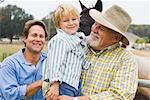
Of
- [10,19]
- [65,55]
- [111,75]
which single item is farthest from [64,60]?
[10,19]

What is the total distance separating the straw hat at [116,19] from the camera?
1832 millimetres

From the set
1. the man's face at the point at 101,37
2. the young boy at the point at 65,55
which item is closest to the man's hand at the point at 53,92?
the young boy at the point at 65,55

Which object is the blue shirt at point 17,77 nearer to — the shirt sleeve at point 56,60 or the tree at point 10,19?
the shirt sleeve at point 56,60

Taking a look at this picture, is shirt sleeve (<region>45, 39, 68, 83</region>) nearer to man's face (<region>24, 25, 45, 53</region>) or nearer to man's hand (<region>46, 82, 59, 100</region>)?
man's hand (<region>46, 82, 59, 100</region>)

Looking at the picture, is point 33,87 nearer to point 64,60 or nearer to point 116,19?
point 64,60

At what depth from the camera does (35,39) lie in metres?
2.40

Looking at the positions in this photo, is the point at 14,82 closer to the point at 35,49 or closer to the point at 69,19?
the point at 35,49

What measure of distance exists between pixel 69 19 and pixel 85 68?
0.27 metres

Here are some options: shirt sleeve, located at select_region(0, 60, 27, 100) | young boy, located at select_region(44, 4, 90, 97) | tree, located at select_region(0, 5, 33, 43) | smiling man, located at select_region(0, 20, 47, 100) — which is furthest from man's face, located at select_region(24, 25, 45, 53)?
tree, located at select_region(0, 5, 33, 43)

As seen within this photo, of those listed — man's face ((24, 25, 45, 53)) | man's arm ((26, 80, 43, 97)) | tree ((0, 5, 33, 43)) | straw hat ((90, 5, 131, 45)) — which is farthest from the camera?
Answer: tree ((0, 5, 33, 43))

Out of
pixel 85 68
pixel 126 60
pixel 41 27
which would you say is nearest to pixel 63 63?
pixel 85 68

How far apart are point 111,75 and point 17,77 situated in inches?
30.1

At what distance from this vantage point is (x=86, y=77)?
1.87m

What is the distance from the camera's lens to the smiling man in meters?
2.23
